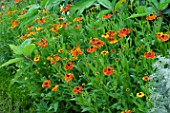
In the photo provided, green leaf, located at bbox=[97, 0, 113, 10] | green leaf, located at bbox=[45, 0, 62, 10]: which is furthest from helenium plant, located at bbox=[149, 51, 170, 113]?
green leaf, located at bbox=[45, 0, 62, 10]

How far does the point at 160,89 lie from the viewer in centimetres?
254

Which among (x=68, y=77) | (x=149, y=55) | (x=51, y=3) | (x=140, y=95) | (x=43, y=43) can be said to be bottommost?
(x=140, y=95)

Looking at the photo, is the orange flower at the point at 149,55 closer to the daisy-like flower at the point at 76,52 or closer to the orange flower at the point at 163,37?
the orange flower at the point at 163,37

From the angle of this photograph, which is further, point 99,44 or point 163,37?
point 99,44

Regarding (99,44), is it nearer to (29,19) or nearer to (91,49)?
(91,49)

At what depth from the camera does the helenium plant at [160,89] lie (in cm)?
244

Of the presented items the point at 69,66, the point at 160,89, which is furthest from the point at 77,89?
the point at 160,89

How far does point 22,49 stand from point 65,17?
0.61 m

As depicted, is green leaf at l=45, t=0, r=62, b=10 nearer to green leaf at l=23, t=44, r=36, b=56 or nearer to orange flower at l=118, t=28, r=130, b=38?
green leaf at l=23, t=44, r=36, b=56

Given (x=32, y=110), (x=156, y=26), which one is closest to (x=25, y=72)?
(x=32, y=110)

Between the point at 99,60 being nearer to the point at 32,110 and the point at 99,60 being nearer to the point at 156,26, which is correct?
the point at 156,26

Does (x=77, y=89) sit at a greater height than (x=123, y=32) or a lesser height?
lesser


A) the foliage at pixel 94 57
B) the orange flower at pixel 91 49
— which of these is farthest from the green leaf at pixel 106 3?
the orange flower at pixel 91 49

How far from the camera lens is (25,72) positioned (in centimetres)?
342
